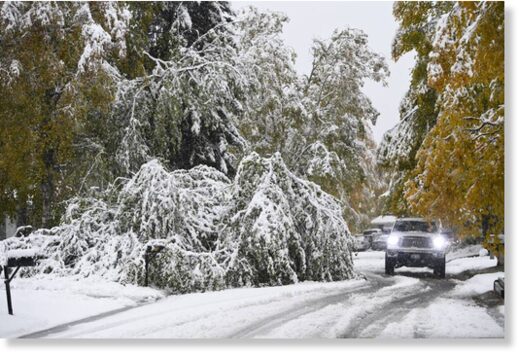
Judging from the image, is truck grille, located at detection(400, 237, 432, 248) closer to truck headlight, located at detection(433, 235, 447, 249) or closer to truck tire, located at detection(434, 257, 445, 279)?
truck tire, located at detection(434, 257, 445, 279)

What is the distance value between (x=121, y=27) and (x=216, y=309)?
3.58 metres

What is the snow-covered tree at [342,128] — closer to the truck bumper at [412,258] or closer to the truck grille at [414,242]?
the truck bumper at [412,258]

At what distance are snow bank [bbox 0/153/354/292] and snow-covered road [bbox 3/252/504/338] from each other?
1.40ft

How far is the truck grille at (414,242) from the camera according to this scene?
8.41 metres

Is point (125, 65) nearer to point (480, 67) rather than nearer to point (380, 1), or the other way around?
point (380, 1)

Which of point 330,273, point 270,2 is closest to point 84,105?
point 270,2

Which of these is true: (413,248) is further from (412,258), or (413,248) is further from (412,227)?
(412,227)

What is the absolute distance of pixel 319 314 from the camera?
18.4 feet

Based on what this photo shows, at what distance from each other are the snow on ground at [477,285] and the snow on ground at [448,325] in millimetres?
372

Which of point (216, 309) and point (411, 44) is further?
point (411, 44)

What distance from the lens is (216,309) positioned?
575cm

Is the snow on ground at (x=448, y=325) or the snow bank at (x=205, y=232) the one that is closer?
the snow on ground at (x=448, y=325)

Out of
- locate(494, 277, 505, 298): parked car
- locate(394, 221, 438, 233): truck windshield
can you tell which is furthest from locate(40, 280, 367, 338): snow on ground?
locate(494, 277, 505, 298): parked car

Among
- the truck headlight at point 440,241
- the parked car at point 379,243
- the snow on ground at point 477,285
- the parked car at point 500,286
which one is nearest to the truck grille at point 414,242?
A: the parked car at point 379,243
